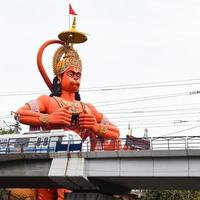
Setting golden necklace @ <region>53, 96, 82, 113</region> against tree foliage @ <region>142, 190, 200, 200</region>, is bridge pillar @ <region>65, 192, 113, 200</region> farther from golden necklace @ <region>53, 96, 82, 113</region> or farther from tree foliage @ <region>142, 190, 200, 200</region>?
tree foliage @ <region>142, 190, 200, 200</region>

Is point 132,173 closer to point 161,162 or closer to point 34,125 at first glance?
point 161,162

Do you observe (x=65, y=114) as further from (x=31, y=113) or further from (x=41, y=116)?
(x=31, y=113)

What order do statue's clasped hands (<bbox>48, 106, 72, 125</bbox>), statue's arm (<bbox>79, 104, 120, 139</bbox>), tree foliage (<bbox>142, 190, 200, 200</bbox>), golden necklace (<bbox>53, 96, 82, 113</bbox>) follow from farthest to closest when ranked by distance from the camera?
tree foliage (<bbox>142, 190, 200, 200</bbox>) < golden necklace (<bbox>53, 96, 82, 113</bbox>) < statue's arm (<bbox>79, 104, 120, 139</bbox>) < statue's clasped hands (<bbox>48, 106, 72, 125</bbox>)

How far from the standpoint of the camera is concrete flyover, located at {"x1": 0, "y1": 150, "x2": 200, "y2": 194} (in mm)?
23923

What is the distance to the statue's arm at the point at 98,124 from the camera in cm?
3478

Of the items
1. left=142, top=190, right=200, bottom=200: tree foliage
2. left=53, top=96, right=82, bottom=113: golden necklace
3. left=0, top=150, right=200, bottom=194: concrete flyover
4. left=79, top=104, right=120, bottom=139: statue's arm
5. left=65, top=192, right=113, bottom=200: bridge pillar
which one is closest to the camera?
left=0, top=150, right=200, bottom=194: concrete flyover

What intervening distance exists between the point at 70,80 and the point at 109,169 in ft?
41.0

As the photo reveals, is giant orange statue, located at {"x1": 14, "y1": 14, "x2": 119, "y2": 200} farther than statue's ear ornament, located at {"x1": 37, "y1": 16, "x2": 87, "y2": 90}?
No

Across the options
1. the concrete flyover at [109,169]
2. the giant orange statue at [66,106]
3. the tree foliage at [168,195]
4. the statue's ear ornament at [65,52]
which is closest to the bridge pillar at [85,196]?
the concrete flyover at [109,169]

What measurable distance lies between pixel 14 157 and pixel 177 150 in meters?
9.24

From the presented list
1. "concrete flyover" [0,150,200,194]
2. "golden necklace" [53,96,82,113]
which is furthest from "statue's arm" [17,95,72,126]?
"concrete flyover" [0,150,200,194]

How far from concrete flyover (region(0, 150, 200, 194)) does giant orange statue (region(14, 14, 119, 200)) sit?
17.5ft

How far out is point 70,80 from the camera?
120 feet

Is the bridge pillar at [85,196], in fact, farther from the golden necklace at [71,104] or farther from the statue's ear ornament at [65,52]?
the statue's ear ornament at [65,52]
